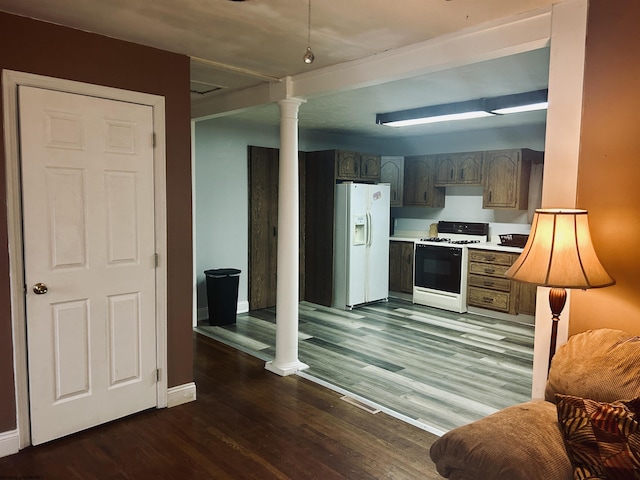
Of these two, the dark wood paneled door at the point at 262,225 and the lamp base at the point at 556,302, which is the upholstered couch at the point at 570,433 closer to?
the lamp base at the point at 556,302

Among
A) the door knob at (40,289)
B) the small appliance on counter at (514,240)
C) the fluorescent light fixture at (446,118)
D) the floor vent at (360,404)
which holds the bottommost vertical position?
the floor vent at (360,404)

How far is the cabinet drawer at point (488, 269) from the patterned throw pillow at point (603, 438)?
419 cm

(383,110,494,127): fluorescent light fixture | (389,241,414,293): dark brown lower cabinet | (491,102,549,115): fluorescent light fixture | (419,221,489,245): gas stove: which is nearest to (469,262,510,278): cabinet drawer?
(419,221,489,245): gas stove

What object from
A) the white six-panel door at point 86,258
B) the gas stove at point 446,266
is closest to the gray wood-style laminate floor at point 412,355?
the gas stove at point 446,266

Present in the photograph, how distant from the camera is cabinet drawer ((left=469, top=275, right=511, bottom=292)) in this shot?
5766mm

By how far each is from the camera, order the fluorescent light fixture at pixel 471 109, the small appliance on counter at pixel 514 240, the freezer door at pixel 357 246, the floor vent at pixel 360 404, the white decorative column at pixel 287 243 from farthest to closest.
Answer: the freezer door at pixel 357 246 → the small appliance on counter at pixel 514 240 → the fluorescent light fixture at pixel 471 109 → the white decorative column at pixel 287 243 → the floor vent at pixel 360 404

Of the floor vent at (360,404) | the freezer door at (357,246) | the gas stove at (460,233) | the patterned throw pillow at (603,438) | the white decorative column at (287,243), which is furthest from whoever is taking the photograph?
the gas stove at (460,233)

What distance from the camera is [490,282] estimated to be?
19.4ft

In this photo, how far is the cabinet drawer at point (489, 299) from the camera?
19.0ft

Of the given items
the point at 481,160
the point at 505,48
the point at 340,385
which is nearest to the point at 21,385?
the point at 340,385

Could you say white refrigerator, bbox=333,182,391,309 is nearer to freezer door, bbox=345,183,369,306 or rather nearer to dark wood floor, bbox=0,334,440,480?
freezer door, bbox=345,183,369,306

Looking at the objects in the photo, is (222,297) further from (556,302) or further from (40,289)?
(556,302)

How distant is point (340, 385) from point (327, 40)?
2.56 metres

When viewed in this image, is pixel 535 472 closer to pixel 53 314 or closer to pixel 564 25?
pixel 564 25
